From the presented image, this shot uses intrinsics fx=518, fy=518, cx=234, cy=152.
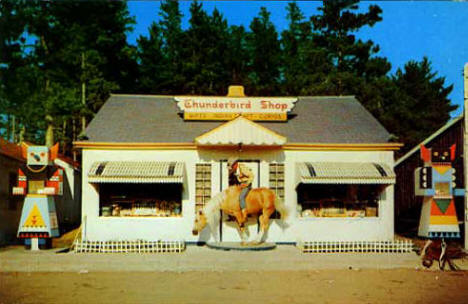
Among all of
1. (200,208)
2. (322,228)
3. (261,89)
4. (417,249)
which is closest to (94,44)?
(261,89)

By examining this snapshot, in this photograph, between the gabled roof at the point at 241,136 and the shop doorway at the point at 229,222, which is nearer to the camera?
the gabled roof at the point at 241,136

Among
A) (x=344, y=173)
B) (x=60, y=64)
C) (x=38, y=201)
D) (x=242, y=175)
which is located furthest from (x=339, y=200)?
(x=60, y=64)

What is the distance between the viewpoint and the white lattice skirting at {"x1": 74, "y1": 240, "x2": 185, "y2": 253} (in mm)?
15742

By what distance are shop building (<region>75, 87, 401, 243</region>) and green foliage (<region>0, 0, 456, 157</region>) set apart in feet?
46.2

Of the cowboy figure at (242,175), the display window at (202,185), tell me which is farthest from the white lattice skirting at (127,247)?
Answer: the cowboy figure at (242,175)

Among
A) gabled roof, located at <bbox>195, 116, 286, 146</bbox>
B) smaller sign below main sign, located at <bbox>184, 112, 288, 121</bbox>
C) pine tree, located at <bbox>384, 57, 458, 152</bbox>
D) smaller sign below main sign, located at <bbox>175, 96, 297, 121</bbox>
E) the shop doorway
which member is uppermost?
pine tree, located at <bbox>384, 57, 458, 152</bbox>

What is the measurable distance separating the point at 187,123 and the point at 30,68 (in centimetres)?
1793

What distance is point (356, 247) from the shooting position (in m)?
16.1

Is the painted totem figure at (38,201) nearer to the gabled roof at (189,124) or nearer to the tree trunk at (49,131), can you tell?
the gabled roof at (189,124)

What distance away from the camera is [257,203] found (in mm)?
16531

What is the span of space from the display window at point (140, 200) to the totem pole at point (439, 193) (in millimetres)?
8067

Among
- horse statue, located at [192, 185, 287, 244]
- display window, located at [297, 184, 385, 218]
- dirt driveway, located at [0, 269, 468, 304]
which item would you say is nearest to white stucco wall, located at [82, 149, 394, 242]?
display window, located at [297, 184, 385, 218]

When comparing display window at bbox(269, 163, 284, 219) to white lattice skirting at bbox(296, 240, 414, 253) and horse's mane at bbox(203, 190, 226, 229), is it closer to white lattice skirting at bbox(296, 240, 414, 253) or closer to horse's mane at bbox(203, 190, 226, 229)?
horse's mane at bbox(203, 190, 226, 229)

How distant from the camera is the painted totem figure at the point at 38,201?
15828 millimetres
